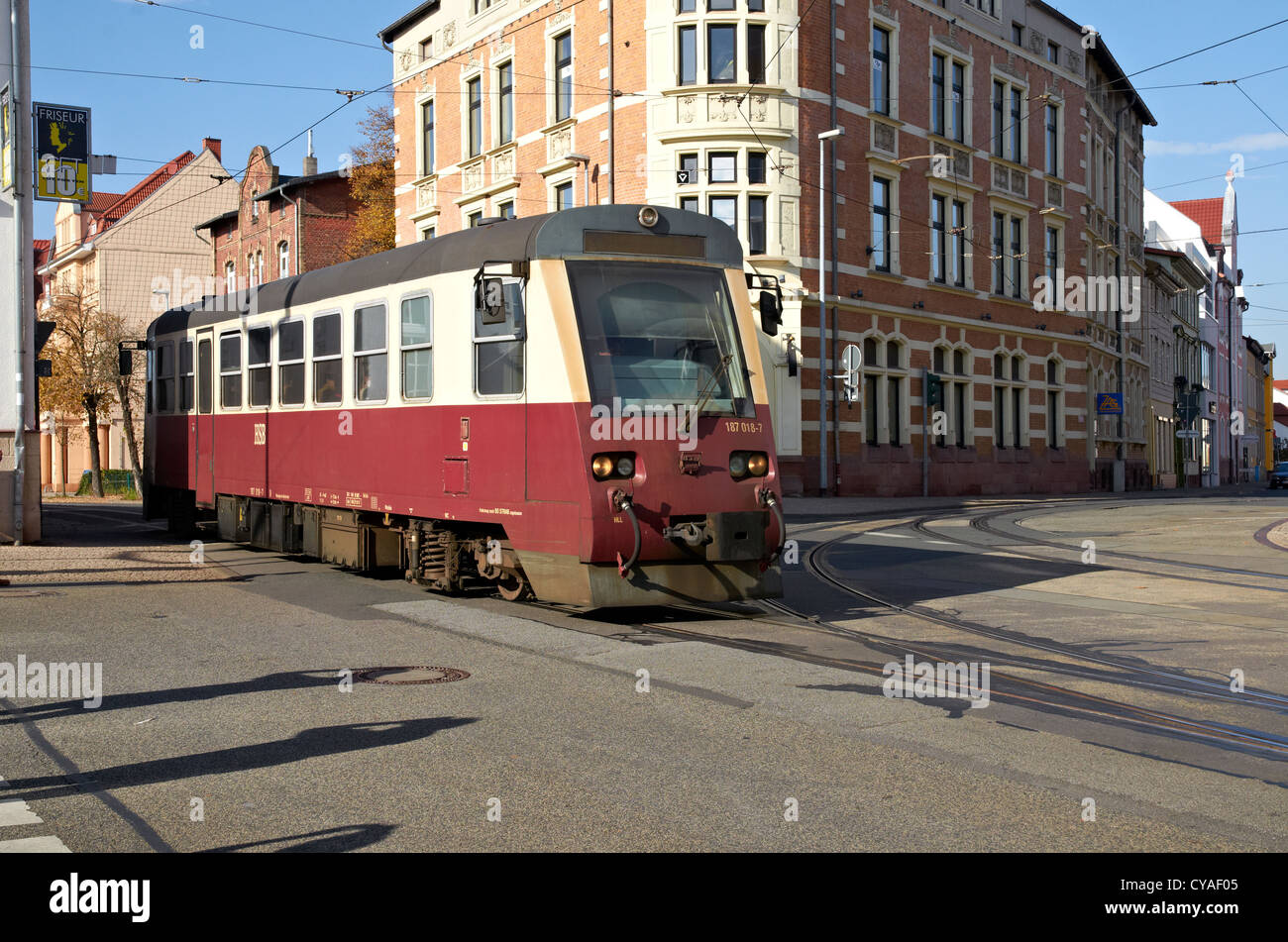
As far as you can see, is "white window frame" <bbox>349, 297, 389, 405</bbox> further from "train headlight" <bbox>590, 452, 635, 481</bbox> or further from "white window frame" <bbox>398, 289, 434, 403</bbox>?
"train headlight" <bbox>590, 452, 635, 481</bbox>

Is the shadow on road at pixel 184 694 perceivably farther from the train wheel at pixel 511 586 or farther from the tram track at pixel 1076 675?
the train wheel at pixel 511 586

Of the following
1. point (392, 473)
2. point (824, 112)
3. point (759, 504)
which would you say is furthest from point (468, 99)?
point (759, 504)

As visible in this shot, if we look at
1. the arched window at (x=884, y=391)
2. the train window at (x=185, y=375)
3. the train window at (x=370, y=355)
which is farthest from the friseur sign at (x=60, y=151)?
the arched window at (x=884, y=391)

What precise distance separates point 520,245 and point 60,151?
11725mm

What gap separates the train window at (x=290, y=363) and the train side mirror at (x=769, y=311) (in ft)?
21.8

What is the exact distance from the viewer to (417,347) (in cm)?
1284

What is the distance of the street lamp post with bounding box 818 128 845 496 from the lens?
3403cm

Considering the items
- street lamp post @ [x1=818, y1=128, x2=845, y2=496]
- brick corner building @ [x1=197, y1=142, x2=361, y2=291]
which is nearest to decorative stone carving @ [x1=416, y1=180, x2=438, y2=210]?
brick corner building @ [x1=197, y1=142, x2=361, y2=291]

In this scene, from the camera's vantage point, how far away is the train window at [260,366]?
16656 mm

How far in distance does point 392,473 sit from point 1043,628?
6.78m

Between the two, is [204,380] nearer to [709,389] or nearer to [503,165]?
[709,389]

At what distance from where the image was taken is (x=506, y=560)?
38.4ft
